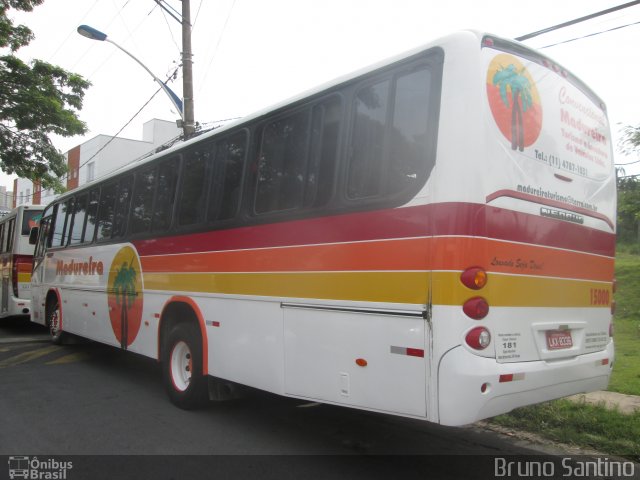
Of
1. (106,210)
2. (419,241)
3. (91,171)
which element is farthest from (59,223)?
(91,171)

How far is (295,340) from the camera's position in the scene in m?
4.54

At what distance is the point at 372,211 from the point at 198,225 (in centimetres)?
269

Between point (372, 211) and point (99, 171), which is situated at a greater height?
point (99, 171)

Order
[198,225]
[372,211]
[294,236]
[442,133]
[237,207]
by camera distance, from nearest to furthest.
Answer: [442,133], [372,211], [294,236], [237,207], [198,225]

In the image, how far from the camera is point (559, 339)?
408 centimetres

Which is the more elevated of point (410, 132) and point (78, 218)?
point (410, 132)

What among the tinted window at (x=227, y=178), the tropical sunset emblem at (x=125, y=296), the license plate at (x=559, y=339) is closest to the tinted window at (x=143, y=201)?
the tropical sunset emblem at (x=125, y=296)

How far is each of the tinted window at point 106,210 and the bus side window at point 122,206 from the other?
0.48 ft

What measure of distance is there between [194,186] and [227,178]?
750mm

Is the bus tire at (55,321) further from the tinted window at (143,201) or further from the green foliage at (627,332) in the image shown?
the green foliage at (627,332)

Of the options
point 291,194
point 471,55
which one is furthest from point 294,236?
point 471,55

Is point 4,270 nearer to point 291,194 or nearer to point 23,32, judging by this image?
point 23,32

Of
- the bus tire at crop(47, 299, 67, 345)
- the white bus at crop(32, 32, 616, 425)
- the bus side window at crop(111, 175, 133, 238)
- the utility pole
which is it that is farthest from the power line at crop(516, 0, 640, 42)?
the bus tire at crop(47, 299, 67, 345)

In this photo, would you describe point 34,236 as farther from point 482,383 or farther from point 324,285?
point 482,383
